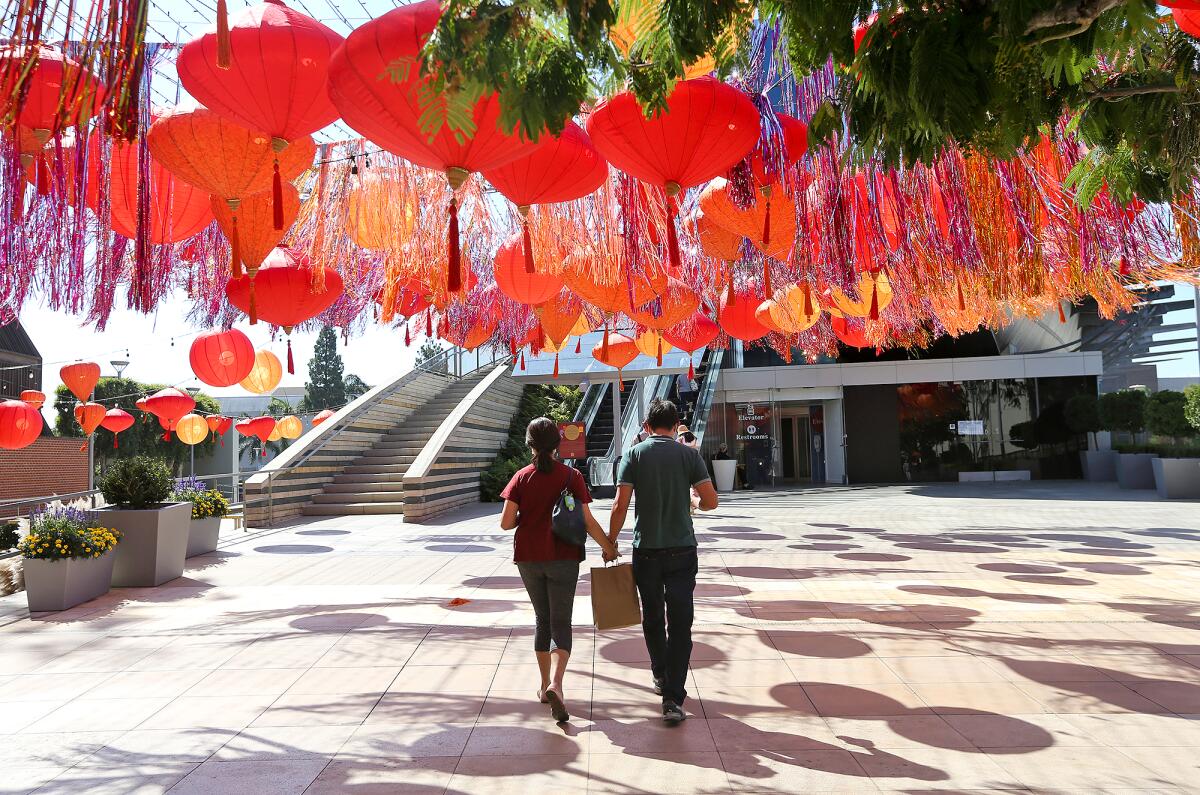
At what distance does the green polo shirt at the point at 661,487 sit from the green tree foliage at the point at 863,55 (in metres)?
2.08

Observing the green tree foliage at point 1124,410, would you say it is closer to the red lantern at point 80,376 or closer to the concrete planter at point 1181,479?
the concrete planter at point 1181,479

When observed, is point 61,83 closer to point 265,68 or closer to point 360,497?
point 265,68

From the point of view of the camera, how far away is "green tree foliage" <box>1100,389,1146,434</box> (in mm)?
17656

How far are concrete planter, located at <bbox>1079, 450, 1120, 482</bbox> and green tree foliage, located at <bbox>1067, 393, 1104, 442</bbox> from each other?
697 millimetres

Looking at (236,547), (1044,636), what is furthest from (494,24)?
(236,547)

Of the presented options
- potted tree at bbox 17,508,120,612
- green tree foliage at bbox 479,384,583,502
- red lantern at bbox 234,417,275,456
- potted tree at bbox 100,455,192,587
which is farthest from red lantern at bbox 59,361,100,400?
green tree foliage at bbox 479,384,583,502

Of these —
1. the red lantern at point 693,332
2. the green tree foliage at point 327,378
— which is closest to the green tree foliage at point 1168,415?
the red lantern at point 693,332

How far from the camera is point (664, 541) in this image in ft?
12.2

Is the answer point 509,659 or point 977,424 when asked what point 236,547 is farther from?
point 977,424

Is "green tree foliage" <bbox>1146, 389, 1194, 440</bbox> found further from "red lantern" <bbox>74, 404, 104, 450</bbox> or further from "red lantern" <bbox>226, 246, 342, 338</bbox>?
"red lantern" <bbox>74, 404, 104, 450</bbox>

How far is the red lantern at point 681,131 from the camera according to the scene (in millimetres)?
3449

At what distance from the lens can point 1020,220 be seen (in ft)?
15.4

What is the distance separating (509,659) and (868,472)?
21.7 m

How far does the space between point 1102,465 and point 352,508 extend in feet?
65.9
